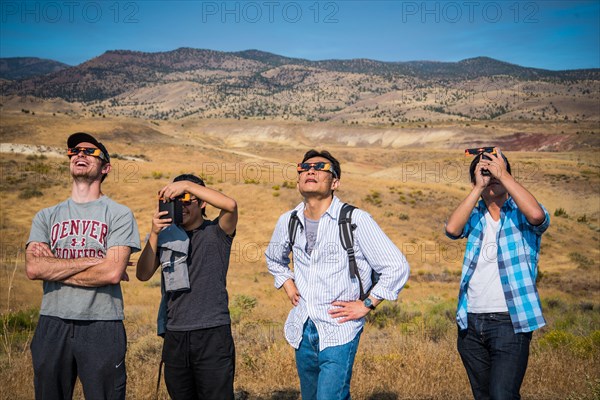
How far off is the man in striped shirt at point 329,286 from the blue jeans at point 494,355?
0.80 m

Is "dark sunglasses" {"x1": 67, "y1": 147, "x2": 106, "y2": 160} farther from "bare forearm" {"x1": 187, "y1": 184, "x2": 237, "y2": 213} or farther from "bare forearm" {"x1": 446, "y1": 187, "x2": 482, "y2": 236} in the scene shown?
"bare forearm" {"x1": 446, "y1": 187, "x2": 482, "y2": 236}

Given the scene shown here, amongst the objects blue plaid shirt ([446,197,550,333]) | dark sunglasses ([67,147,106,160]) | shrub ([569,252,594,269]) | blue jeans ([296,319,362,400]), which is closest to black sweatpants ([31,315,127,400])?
dark sunglasses ([67,147,106,160])

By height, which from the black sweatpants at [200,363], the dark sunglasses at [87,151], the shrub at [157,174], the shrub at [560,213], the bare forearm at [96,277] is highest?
the dark sunglasses at [87,151]

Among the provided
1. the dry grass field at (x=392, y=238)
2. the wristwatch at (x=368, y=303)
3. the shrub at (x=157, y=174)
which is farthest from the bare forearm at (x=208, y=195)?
the shrub at (x=157, y=174)

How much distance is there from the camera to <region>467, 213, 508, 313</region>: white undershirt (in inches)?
148

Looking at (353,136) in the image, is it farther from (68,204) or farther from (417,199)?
(68,204)

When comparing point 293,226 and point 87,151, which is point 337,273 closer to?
point 293,226

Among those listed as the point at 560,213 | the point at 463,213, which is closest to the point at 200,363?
the point at 463,213

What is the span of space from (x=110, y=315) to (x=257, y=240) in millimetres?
21153

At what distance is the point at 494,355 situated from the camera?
12.2 feet

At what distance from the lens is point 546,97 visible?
12850cm

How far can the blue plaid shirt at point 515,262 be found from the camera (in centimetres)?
363

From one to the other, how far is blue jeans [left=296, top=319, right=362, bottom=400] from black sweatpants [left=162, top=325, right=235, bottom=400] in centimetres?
54

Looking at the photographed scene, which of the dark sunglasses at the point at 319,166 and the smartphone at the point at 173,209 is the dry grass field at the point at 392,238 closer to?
the smartphone at the point at 173,209
